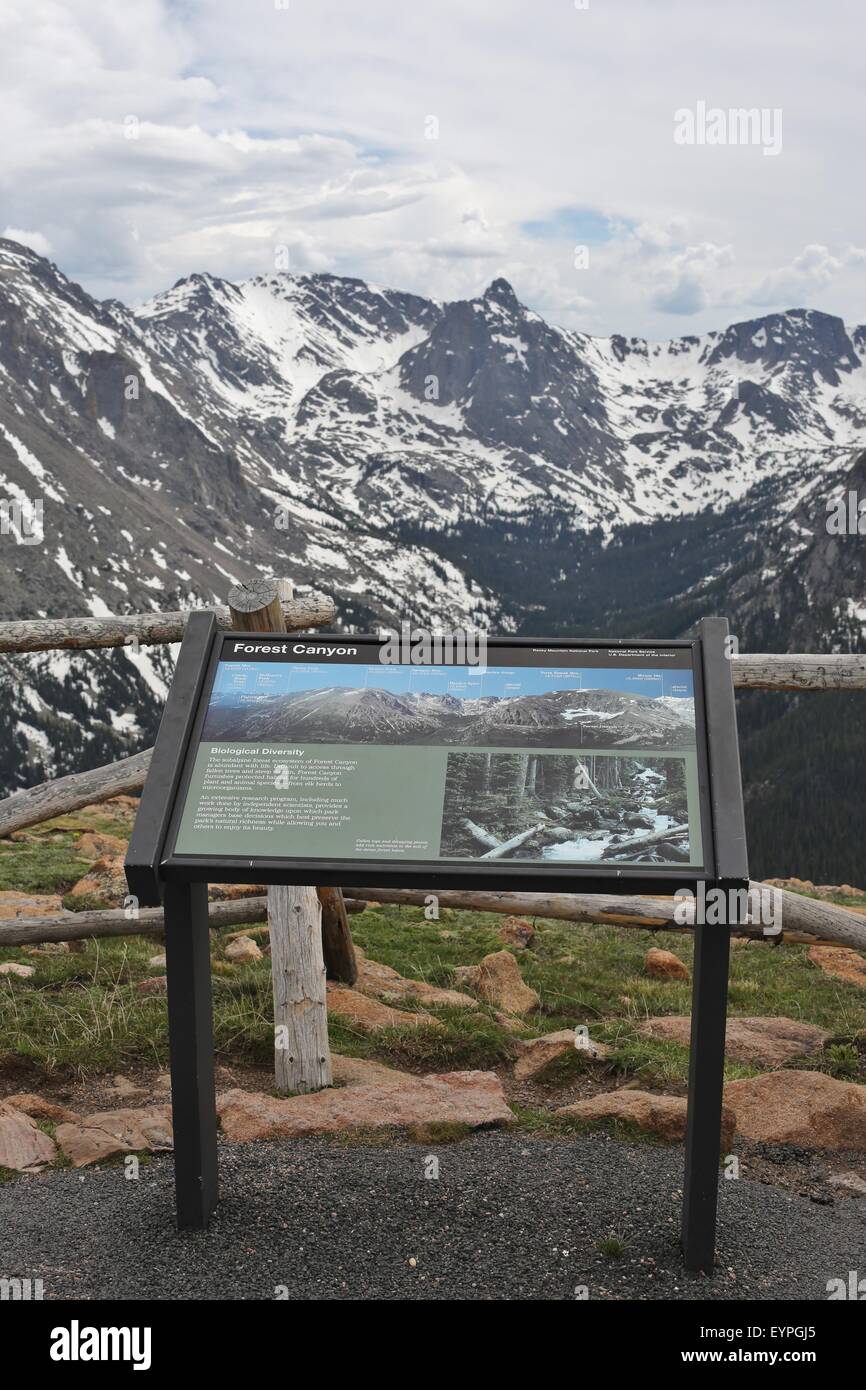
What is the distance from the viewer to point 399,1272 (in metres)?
5.27

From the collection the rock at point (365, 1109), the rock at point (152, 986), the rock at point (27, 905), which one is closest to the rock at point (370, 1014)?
the rock at point (365, 1109)

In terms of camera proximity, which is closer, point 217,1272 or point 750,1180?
point 217,1272

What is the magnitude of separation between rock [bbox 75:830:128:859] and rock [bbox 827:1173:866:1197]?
11678 mm

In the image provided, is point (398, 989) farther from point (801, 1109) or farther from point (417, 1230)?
point (417, 1230)

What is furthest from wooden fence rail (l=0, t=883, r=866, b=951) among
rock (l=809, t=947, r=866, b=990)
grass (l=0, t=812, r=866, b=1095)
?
rock (l=809, t=947, r=866, b=990)

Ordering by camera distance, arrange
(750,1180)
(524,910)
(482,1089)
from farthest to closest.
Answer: (524,910) < (482,1089) < (750,1180)

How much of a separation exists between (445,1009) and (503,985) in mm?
933

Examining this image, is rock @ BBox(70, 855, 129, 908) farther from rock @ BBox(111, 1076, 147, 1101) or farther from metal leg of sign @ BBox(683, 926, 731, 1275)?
metal leg of sign @ BBox(683, 926, 731, 1275)

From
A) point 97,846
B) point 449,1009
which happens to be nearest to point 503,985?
point 449,1009

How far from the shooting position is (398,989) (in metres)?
9.93

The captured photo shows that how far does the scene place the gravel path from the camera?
5184 mm
